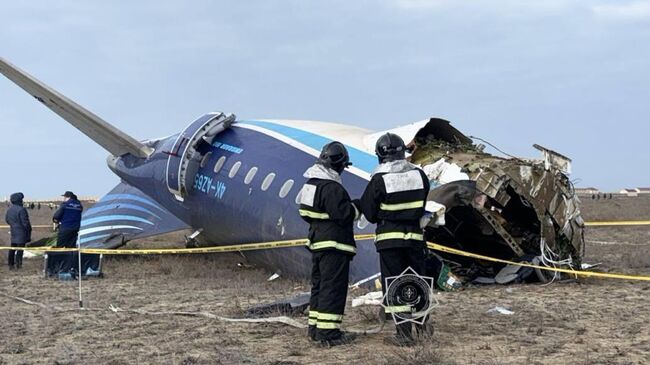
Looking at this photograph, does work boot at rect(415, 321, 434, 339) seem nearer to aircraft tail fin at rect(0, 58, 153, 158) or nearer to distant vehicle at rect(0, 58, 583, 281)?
distant vehicle at rect(0, 58, 583, 281)

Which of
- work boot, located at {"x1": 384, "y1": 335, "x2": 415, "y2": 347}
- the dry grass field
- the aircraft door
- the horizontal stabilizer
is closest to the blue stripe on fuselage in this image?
the aircraft door

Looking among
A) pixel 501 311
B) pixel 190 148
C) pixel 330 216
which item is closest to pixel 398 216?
pixel 330 216

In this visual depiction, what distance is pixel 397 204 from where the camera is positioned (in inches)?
302

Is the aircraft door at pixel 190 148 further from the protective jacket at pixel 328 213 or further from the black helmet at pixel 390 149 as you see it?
the black helmet at pixel 390 149

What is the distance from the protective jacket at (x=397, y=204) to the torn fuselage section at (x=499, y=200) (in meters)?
4.01

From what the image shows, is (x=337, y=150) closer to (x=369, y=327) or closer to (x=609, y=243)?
(x=369, y=327)

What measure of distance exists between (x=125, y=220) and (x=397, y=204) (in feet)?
45.6

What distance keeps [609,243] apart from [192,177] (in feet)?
48.3

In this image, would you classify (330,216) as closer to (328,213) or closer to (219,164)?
(328,213)

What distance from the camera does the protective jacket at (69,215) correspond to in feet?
56.3

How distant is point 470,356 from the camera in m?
6.90

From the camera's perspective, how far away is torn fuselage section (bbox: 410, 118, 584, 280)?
1220 centimetres

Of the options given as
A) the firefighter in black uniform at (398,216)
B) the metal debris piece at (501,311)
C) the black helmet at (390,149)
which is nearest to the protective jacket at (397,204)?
the firefighter in black uniform at (398,216)

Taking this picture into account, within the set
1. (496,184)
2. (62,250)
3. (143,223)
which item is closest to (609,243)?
(496,184)
